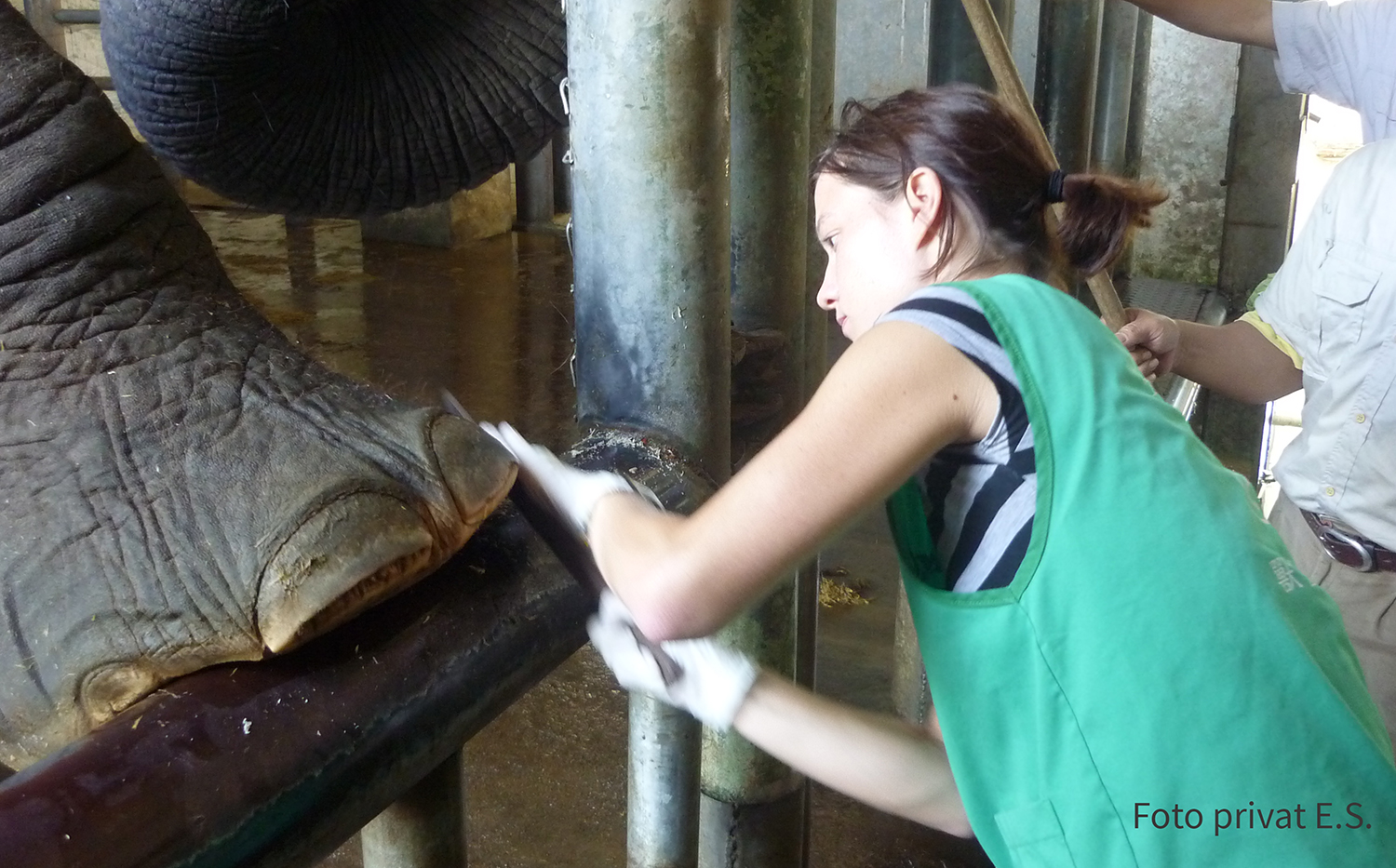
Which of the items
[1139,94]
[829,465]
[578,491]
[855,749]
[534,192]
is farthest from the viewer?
[534,192]

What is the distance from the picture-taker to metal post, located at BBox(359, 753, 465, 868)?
1224 millimetres

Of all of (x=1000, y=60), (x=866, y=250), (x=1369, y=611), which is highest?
(x=1000, y=60)

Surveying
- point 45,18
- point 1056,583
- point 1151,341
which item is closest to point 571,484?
point 1056,583

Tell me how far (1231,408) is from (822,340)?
3513 millimetres

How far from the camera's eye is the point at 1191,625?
972 millimetres

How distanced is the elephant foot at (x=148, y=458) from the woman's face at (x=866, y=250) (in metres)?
0.34

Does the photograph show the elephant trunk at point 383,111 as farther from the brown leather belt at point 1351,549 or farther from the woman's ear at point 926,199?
the brown leather belt at point 1351,549

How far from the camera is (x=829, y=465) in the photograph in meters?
0.93

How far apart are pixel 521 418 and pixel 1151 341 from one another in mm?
2745

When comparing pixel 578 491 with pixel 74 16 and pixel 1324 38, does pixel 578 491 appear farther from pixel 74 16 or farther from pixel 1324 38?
pixel 74 16

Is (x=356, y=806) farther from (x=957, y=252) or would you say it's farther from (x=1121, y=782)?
(x=957, y=252)

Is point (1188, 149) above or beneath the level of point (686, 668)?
beneath

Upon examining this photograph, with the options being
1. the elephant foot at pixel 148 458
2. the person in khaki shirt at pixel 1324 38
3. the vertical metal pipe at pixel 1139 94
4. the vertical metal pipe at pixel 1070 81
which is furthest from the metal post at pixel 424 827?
the vertical metal pipe at pixel 1139 94

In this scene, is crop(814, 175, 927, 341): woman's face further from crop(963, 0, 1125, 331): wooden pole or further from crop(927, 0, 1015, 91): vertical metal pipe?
crop(927, 0, 1015, 91): vertical metal pipe
